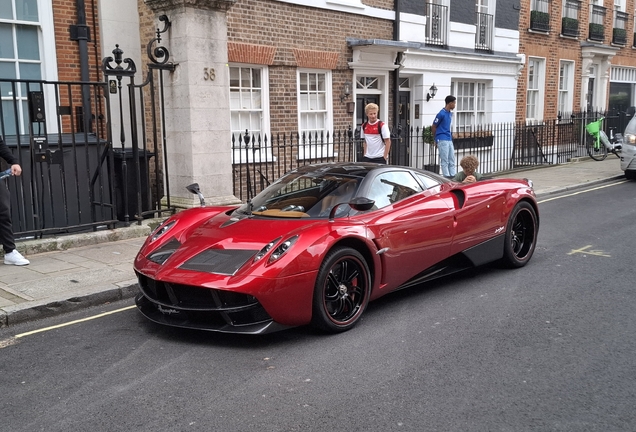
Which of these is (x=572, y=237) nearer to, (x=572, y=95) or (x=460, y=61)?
(x=460, y=61)

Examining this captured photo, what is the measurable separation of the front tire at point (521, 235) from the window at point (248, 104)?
5726mm

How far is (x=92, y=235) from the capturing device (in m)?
8.27

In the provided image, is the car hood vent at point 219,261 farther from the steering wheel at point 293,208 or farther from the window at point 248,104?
the window at point 248,104

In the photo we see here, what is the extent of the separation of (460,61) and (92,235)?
1227cm

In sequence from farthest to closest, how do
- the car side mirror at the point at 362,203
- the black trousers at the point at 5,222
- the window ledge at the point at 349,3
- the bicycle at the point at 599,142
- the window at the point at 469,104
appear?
the bicycle at the point at 599,142, the window at the point at 469,104, the window ledge at the point at 349,3, the black trousers at the point at 5,222, the car side mirror at the point at 362,203

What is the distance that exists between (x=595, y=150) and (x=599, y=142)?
0.38m

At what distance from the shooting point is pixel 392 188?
5.82 meters

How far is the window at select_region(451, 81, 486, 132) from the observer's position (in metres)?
18.0

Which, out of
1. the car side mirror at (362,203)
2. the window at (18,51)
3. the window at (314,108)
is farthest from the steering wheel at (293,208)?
the window at (314,108)

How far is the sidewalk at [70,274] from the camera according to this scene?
224 inches

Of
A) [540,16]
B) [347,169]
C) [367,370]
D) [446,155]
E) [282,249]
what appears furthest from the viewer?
[540,16]

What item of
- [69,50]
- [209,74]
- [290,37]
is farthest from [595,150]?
[69,50]

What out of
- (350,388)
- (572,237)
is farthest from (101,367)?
(572,237)

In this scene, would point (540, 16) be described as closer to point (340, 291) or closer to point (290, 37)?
point (290, 37)
